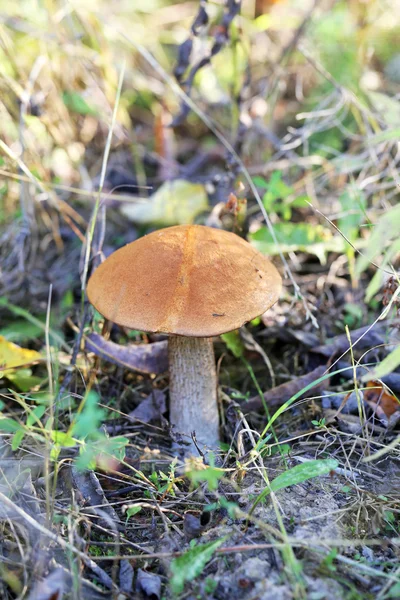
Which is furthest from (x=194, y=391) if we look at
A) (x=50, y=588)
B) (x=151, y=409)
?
(x=50, y=588)

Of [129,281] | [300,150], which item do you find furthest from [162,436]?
[300,150]

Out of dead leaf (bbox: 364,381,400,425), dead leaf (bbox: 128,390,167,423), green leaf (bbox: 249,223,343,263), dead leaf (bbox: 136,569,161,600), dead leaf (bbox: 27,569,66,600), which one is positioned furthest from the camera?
green leaf (bbox: 249,223,343,263)

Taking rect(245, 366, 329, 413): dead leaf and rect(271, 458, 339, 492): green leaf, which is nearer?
rect(271, 458, 339, 492): green leaf

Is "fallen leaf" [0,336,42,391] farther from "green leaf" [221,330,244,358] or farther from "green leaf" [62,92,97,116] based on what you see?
"green leaf" [62,92,97,116]

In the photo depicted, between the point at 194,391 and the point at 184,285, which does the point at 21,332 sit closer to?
the point at 194,391

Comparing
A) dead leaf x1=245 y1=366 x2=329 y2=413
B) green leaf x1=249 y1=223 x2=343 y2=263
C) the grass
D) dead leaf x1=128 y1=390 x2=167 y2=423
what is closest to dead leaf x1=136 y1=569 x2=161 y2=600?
the grass

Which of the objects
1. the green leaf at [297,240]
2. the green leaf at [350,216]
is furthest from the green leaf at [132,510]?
the green leaf at [350,216]
